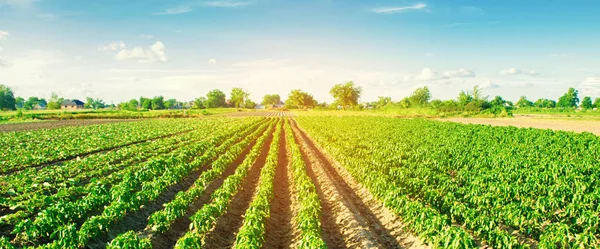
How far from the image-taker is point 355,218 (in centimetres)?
1076

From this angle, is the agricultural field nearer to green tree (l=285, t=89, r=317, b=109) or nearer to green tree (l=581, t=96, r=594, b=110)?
green tree (l=285, t=89, r=317, b=109)

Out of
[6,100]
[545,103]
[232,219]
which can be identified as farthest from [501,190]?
[545,103]

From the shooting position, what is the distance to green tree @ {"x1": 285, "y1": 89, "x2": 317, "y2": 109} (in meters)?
162

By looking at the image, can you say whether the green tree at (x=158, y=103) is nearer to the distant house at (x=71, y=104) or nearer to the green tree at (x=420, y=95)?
the distant house at (x=71, y=104)

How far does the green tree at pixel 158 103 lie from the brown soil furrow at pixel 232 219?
155 meters

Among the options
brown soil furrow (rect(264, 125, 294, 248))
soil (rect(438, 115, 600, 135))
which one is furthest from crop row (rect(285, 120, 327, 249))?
soil (rect(438, 115, 600, 135))

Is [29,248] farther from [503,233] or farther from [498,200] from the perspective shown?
[498,200]

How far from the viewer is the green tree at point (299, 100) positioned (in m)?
162

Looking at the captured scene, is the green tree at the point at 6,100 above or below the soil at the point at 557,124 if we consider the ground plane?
above

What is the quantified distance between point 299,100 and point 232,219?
5948 inches

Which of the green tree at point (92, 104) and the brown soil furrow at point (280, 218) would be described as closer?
the brown soil furrow at point (280, 218)

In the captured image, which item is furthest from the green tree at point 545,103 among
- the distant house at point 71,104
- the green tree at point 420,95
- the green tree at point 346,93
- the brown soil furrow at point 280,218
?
the distant house at point 71,104

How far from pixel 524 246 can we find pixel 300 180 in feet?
26.7

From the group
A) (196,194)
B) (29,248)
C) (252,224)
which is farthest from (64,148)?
(252,224)
